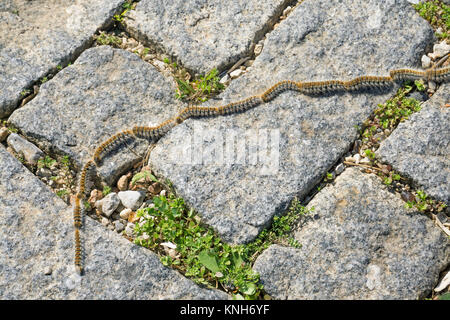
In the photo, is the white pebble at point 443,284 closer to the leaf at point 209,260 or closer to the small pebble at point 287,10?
the leaf at point 209,260

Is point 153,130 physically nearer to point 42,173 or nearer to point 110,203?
point 110,203

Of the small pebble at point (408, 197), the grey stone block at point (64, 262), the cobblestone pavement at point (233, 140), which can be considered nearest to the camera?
the grey stone block at point (64, 262)

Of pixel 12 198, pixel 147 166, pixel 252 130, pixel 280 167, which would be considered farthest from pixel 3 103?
pixel 280 167

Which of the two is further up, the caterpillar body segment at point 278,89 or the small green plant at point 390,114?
the small green plant at point 390,114

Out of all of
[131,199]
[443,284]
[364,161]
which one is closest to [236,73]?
[364,161]

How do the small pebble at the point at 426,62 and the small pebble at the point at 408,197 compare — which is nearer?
the small pebble at the point at 408,197

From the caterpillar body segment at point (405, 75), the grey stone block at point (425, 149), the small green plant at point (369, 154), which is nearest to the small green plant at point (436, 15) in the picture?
the caterpillar body segment at point (405, 75)

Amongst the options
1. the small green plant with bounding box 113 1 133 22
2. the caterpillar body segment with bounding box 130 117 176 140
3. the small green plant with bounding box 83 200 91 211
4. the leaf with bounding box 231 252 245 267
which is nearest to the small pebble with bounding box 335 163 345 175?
the leaf with bounding box 231 252 245 267
